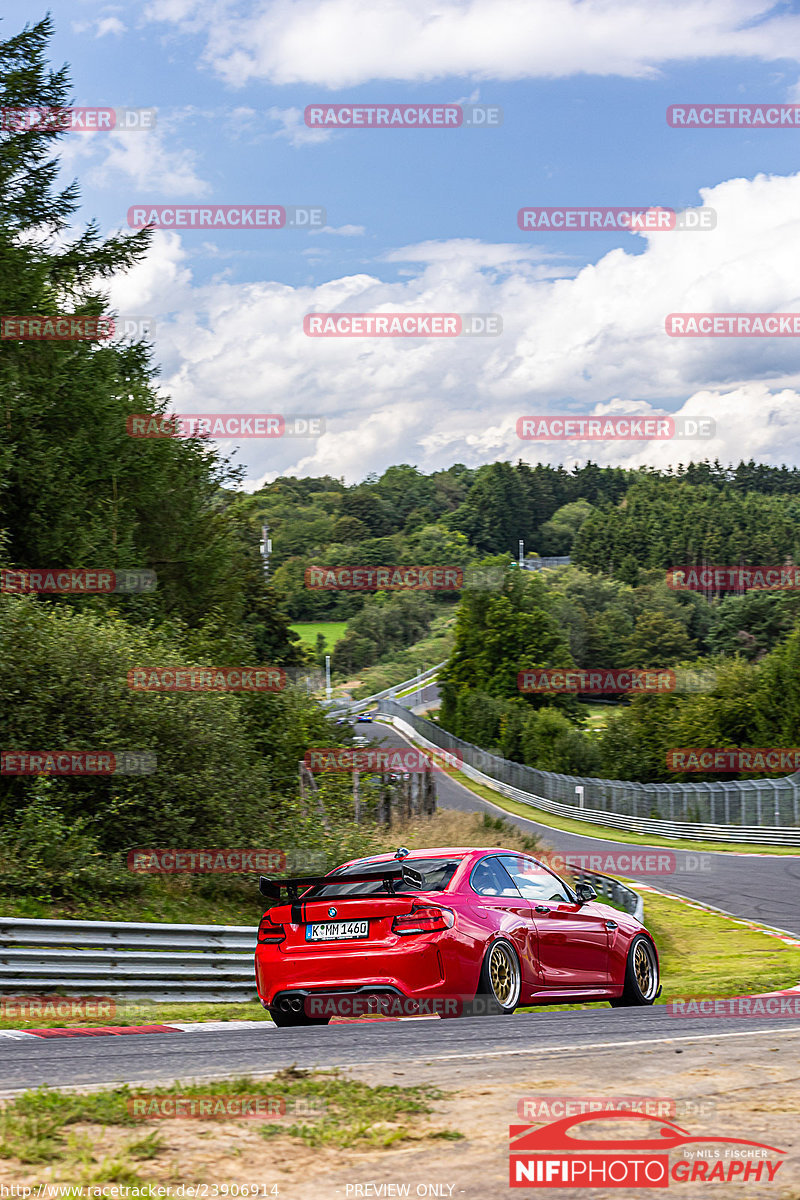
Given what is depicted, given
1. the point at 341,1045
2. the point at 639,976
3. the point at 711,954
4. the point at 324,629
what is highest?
the point at 324,629

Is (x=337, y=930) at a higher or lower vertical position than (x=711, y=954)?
higher

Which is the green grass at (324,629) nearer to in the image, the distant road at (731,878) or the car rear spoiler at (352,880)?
the distant road at (731,878)

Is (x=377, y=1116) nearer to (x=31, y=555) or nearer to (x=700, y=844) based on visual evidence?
(x=31, y=555)

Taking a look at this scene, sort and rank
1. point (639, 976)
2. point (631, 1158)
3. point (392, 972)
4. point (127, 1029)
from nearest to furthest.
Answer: point (631, 1158) → point (392, 972) → point (127, 1029) → point (639, 976)

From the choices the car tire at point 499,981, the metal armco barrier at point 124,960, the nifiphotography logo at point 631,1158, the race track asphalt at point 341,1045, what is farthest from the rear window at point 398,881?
the nifiphotography logo at point 631,1158

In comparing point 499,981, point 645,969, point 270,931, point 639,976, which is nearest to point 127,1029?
point 270,931

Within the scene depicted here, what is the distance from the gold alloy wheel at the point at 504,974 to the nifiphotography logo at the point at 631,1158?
4.10 metres

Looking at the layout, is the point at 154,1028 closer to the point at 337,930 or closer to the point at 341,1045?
the point at 337,930

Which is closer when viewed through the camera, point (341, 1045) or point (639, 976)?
point (341, 1045)

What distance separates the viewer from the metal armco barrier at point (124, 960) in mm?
10422

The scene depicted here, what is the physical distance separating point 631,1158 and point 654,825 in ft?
162

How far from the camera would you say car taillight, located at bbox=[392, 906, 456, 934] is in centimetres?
824

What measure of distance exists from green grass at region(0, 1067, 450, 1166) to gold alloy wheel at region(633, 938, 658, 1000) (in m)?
5.53

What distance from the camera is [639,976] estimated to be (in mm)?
10547
